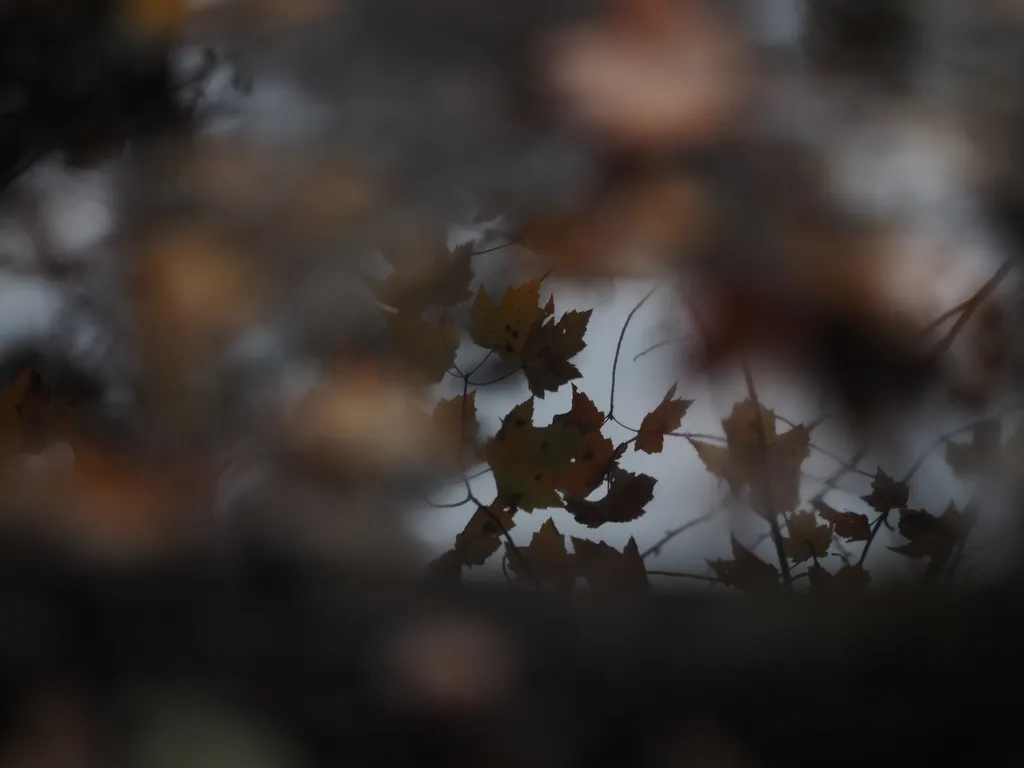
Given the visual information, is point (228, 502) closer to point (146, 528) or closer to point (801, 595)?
point (146, 528)

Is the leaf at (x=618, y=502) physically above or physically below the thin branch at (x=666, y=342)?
below

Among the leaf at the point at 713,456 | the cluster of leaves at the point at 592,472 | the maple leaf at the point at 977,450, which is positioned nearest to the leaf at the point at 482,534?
the cluster of leaves at the point at 592,472

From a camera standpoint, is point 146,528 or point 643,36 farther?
point 643,36

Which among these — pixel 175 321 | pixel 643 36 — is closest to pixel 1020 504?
pixel 643 36

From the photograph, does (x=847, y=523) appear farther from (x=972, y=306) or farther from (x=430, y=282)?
(x=430, y=282)

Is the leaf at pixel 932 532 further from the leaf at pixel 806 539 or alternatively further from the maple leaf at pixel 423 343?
the maple leaf at pixel 423 343

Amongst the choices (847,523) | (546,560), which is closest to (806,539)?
(847,523)
